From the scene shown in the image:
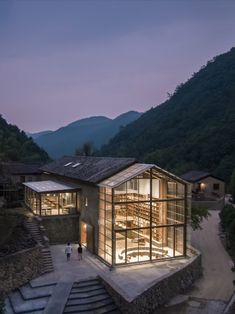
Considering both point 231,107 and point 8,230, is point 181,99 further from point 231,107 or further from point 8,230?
point 8,230

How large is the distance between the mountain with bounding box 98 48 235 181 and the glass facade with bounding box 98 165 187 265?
3301 cm

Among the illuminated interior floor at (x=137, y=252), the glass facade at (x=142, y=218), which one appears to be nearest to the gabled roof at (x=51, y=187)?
the glass facade at (x=142, y=218)

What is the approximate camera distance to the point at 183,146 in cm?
6575

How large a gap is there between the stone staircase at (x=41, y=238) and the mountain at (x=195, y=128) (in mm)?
36004

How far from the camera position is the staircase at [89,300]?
17000 mm

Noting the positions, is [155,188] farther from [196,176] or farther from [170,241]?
[196,176]

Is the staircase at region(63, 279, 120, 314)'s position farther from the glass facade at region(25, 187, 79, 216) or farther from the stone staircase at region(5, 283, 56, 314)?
the glass facade at region(25, 187, 79, 216)

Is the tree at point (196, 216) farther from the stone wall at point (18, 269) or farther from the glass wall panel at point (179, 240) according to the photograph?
the stone wall at point (18, 269)

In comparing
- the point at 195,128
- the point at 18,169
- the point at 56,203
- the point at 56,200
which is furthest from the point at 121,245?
the point at 195,128

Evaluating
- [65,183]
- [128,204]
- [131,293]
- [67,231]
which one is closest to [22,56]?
[65,183]

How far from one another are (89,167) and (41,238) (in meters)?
6.60

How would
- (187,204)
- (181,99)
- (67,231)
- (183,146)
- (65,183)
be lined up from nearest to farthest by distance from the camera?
1. (187,204)
2. (67,231)
3. (65,183)
4. (183,146)
5. (181,99)

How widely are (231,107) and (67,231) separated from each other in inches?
2015

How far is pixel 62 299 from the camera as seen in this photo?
1712cm
